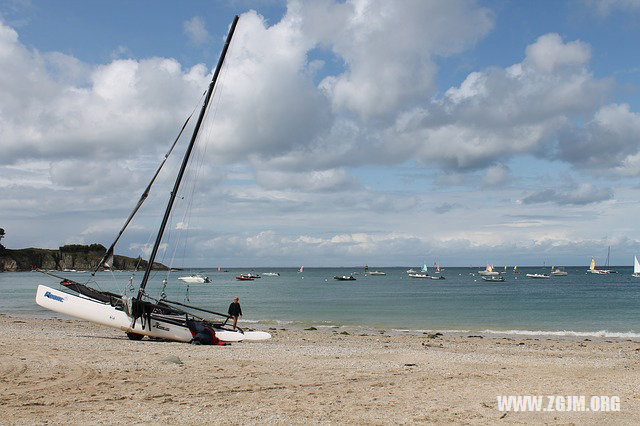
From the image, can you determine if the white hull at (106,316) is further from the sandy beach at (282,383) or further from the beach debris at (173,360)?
the beach debris at (173,360)

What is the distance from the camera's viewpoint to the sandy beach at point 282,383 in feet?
34.8

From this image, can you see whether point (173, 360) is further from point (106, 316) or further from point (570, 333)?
point (570, 333)

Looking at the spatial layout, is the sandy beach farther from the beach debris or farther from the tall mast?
the tall mast

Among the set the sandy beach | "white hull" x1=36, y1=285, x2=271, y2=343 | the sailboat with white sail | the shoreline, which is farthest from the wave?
"white hull" x1=36, y1=285, x2=271, y2=343

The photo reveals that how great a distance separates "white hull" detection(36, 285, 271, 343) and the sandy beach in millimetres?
642

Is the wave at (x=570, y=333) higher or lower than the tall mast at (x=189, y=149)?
lower

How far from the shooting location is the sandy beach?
1062 centimetres

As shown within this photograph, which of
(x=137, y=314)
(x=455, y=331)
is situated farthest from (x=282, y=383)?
(x=455, y=331)

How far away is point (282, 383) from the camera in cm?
1361

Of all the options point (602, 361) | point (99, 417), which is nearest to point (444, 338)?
point (602, 361)

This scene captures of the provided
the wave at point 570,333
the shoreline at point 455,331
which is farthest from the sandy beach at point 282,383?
the wave at point 570,333

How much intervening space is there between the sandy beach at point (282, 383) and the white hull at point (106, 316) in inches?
25.3

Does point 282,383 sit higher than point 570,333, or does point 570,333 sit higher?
point 282,383

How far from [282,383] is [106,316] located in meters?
11.8
